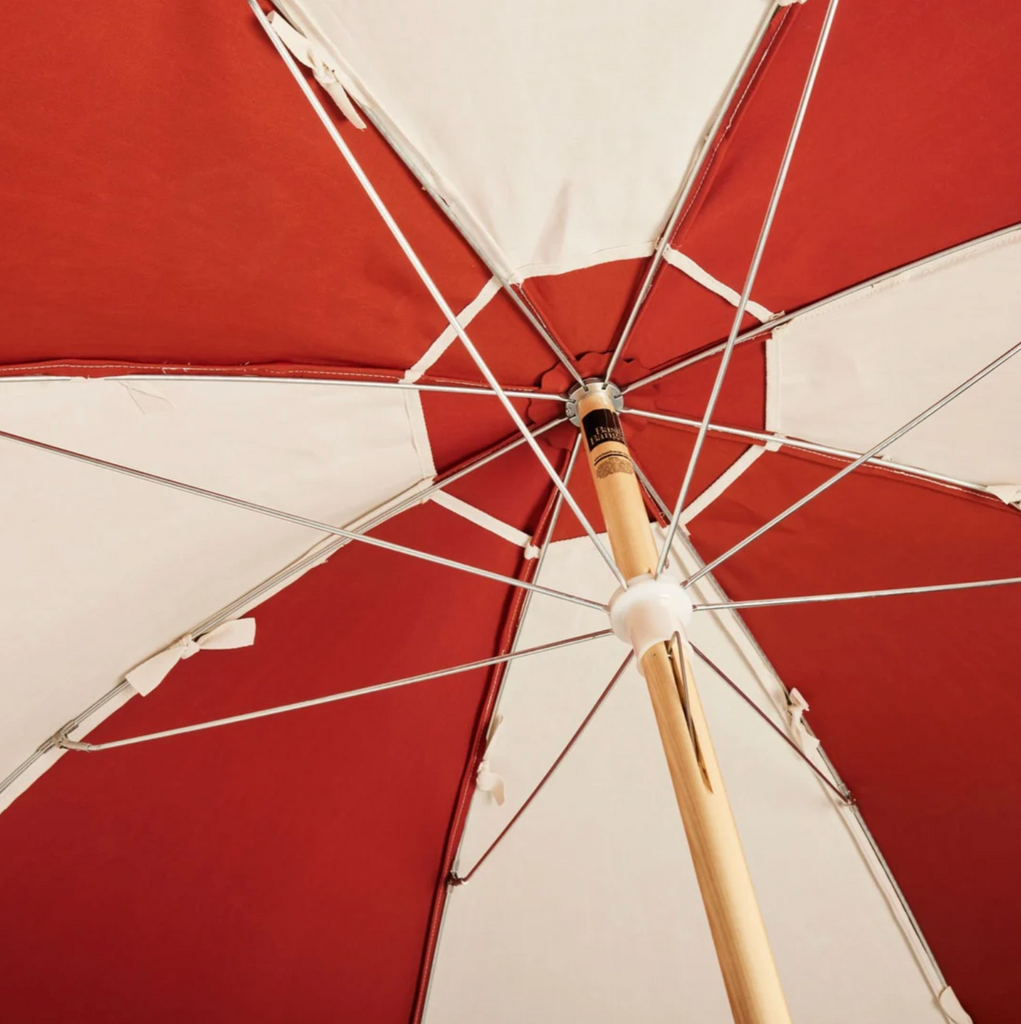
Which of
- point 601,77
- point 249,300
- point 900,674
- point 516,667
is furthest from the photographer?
point 516,667

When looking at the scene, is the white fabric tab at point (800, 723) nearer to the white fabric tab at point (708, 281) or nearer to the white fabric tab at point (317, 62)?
the white fabric tab at point (708, 281)

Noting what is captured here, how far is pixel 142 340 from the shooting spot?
1058 millimetres

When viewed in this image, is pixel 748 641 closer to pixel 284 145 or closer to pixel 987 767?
pixel 987 767

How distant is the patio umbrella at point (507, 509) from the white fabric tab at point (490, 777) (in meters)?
Result: 0.01

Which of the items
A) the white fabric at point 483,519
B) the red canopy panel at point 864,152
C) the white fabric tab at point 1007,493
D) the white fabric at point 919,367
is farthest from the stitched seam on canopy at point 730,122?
the white fabric tab at point 1007,493

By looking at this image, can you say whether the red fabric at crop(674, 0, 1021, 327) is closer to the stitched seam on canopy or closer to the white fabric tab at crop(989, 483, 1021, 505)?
the stitched seam on canopy

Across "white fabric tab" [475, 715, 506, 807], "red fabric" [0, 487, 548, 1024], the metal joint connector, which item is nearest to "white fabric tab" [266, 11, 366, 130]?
the metal joint connector

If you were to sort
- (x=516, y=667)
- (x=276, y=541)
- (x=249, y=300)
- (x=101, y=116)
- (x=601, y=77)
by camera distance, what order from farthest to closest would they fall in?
(x=516, y=667) → (x=276, y=541) → (x=249, y=300) → (x=601, y=77) → (x=101, y=116)

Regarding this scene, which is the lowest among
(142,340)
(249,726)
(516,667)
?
(249,726)

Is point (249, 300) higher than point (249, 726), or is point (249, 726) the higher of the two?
point (249, 300)

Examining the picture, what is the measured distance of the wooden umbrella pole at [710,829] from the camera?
78 centimetres

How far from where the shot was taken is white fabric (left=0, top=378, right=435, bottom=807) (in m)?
1.09

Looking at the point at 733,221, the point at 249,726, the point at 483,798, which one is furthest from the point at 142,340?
the point at 483,798

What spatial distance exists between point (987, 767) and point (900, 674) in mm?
230
